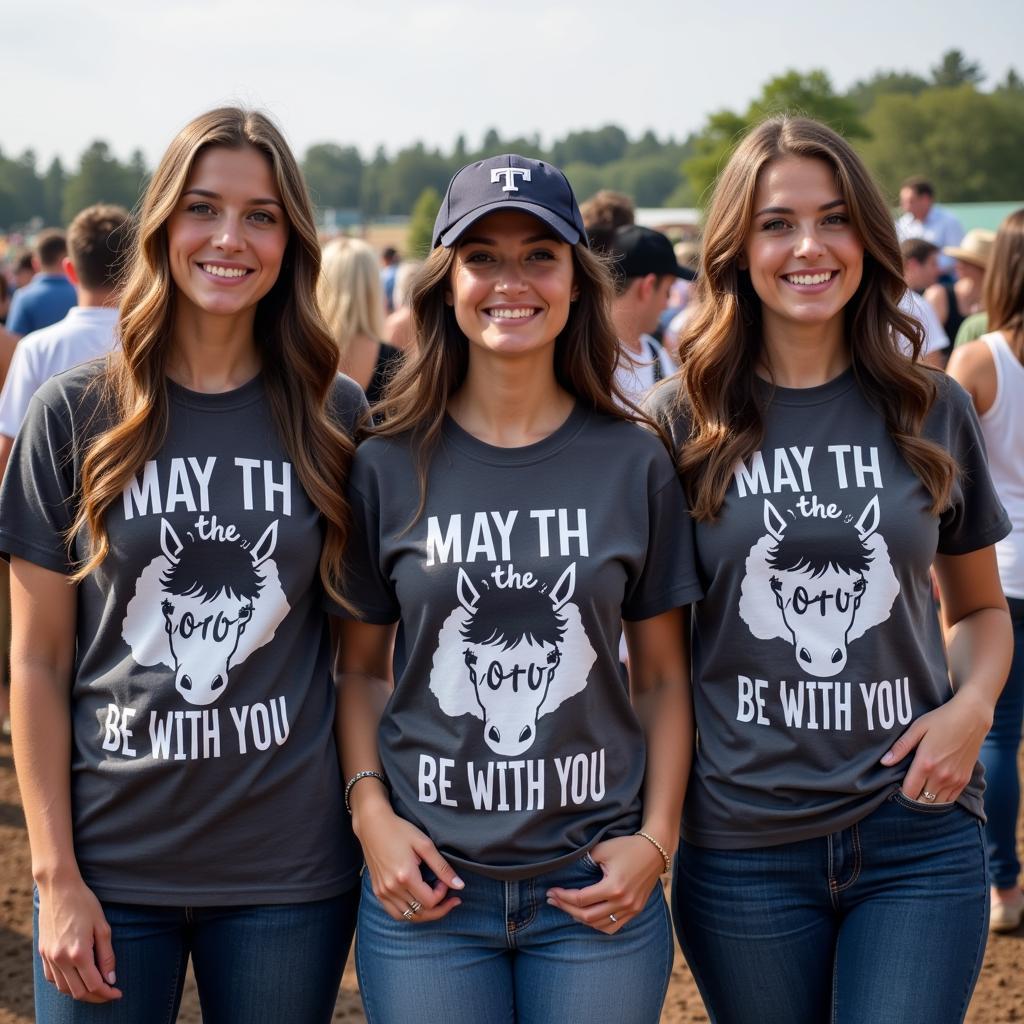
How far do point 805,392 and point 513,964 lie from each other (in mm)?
1316

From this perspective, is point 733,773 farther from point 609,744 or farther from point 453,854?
point 453,854

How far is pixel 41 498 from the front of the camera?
237 cm

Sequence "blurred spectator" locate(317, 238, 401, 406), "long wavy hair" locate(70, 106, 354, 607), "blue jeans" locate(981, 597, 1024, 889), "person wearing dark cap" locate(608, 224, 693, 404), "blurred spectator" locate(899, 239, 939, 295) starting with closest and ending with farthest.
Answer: "long wavy hair" locate(70, 106, 354, 607) < "blue jeans" locate(981, 597, 1024, 889) < "person wearing dark cap" locate(608, 224, 693, 404) < "blurred spectator" locate(317, 238, 401, 406) < "blurred spectator" locate(899, 239, 939, 295)

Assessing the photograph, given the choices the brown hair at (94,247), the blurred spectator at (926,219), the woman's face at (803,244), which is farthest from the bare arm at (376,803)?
the blurred spectator at (926,219)

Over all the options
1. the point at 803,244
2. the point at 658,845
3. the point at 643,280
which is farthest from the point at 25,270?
the point at 658,845

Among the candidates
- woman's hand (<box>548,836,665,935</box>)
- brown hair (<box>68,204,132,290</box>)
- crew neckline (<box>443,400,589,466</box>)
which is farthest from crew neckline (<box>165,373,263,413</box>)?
brown hair (<box>68,204,132,290</box>)

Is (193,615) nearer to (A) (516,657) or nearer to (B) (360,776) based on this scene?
(B) (360,776)

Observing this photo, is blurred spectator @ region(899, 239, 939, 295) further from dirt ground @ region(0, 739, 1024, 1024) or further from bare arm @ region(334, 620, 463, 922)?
bare arm @ region(334, 620, 463, 922)

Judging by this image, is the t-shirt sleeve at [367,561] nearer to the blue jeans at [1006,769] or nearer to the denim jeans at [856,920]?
the denim jeans at [856,920]

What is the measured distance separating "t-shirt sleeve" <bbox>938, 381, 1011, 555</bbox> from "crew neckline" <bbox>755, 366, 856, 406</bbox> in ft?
0.73

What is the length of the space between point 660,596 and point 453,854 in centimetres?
65

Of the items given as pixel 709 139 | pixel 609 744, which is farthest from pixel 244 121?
pixel 709 139

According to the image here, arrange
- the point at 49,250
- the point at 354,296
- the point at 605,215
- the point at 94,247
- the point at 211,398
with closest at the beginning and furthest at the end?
1. the point at 211,398
2. the point at 94,247
3. the point at 605,215
4. the point at 354,296
5. the point at 49,250

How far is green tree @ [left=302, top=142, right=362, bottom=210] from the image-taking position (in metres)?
157
